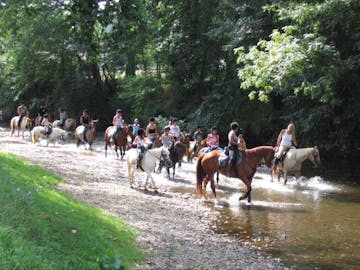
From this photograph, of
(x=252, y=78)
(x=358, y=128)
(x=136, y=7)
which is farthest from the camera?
(x=358, y=128)

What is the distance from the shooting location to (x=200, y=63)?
94.0 feet

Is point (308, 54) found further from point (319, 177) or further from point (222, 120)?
point (222, 120)

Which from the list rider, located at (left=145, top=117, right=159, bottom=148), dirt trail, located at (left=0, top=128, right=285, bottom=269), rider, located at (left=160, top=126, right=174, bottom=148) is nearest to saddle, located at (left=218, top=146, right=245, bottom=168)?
dirt trail, located at (left=0, top=128, right=285, bottom=269)

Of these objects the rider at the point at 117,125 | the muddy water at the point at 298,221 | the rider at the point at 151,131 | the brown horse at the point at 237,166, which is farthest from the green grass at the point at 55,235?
the rider at the point at 117,125

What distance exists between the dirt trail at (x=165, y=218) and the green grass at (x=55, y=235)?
58cm

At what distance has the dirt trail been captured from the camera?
8414mm

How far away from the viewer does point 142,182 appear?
16609mm

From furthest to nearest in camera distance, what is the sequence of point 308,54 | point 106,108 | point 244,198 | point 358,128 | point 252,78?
point 106,108
point 358,128
point 252,78
point 308,54
point 244,198

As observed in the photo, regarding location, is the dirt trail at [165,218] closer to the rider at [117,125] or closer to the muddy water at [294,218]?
the muddy water at [294,218]

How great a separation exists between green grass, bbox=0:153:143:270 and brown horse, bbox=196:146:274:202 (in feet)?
18.2

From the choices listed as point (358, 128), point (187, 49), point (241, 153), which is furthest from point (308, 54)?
point (187, 49)

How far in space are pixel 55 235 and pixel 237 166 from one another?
28.5ft

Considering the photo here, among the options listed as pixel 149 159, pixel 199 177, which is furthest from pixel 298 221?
pixel 149 159

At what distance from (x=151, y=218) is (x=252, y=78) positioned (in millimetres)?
8174
